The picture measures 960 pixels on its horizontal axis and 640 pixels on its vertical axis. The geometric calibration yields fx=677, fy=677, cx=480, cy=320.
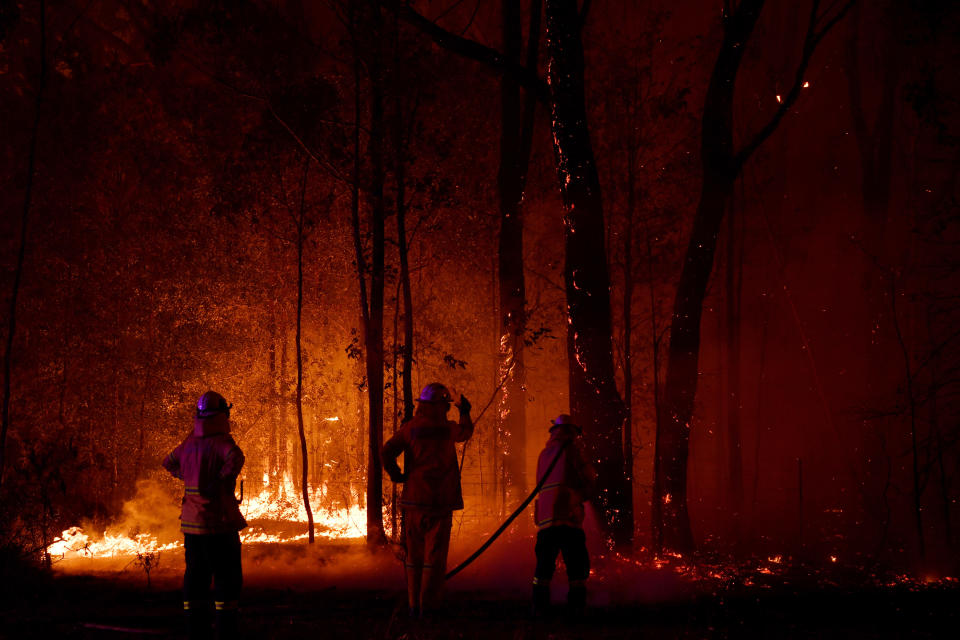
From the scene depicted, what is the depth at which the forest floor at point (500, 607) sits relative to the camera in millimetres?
5004

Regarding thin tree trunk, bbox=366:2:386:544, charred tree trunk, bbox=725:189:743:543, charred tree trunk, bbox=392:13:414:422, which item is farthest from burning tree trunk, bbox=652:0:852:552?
charred tree trunk, bbox=725:189:743:543

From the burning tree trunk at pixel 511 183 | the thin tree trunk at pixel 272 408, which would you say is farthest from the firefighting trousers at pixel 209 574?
the thin tree trunk at pixel 272 408

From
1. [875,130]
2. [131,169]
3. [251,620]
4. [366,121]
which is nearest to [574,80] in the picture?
[366,121]

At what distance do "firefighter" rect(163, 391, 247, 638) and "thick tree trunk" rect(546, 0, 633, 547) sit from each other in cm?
430

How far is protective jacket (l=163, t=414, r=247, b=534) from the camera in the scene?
15.2 ft

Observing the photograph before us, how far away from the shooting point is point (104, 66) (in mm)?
13164

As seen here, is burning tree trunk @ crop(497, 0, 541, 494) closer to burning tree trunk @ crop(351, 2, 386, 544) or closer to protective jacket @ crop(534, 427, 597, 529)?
burning tree trunk @ crop(351, 2, 386, 544)

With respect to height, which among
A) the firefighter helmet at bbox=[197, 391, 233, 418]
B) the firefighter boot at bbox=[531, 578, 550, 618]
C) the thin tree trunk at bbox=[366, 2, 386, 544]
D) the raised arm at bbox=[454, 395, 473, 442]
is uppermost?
the thin tree trunk at bbox=[366, 2, 386, 544]

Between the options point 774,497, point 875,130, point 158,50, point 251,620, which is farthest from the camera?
point 774,497

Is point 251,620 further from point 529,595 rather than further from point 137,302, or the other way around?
point 137,302

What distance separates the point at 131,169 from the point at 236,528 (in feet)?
37.6

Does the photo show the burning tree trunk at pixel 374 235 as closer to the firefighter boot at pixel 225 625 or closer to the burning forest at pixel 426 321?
the burning forest at pixel 426 321

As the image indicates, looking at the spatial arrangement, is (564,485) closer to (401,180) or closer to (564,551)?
(564,551)

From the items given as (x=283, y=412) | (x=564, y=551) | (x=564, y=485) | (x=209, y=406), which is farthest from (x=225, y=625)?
(x=283, y=412)
